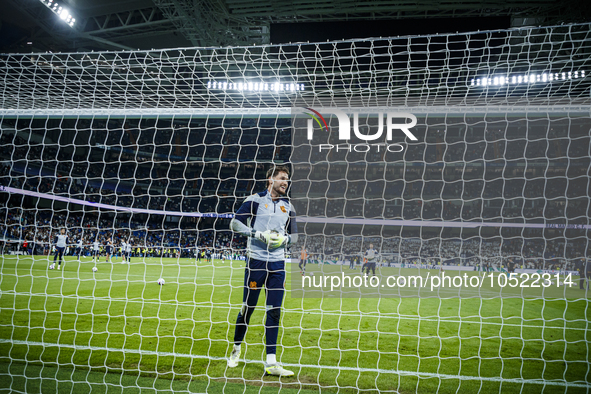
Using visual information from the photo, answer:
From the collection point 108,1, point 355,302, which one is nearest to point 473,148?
point 355,302

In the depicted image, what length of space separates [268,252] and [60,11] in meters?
15.2

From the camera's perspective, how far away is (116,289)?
29.4ft

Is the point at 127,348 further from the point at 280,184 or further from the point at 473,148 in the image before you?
the point at 473,148

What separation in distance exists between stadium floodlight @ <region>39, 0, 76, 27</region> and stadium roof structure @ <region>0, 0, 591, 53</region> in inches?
9.5

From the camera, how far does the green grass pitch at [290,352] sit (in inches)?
135

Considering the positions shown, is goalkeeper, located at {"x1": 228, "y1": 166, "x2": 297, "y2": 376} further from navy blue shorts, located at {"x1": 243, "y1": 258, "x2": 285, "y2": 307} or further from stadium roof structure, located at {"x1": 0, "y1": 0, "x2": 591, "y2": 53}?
stadium roof structure, located at {"x1": 0, "y1": 0, "x2": 591, "y2": 53}

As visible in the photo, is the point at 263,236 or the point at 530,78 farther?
the point at 530,78

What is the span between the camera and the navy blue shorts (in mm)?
3578

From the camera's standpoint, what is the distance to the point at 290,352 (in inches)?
171

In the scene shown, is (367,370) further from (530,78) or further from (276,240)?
(530,78)

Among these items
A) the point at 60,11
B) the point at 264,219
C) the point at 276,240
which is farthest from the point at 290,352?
the point at 60,11

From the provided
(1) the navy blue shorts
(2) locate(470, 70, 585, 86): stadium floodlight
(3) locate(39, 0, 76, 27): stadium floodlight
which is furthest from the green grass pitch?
(3) locate(39, 0, 76, 27): stadium floodlight

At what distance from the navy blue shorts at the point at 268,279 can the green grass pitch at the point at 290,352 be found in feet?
2.41

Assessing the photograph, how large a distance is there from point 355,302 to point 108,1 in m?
14.2
